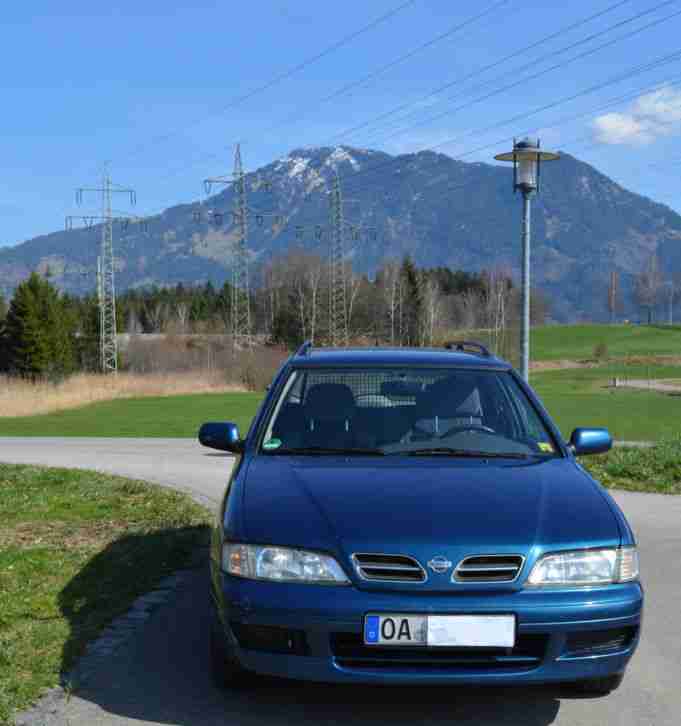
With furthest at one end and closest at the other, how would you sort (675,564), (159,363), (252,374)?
1. (159,363)
2. (252,374)
3. (675,564)

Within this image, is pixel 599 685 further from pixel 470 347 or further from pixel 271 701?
pixel 470 347

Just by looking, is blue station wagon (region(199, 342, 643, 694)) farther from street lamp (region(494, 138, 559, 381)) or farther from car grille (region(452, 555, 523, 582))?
street lamp (region(494, 138, 559, 381))

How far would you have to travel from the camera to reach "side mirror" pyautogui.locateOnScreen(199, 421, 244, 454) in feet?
20.7

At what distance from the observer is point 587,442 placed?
6.35 meters

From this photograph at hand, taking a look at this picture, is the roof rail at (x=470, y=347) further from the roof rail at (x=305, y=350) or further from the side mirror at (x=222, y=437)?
the side mirror at (x=222, y=437)

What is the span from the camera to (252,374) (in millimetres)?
55188

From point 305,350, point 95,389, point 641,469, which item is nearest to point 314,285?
point 95,389

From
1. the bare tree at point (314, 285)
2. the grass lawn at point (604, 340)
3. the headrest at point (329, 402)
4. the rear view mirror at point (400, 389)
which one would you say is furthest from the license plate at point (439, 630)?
the grass lawn at point (604, 340)

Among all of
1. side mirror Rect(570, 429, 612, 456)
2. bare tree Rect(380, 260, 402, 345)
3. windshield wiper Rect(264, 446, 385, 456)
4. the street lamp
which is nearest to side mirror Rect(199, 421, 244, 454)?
windshield wiper Rect(264, 446, 385, 456)

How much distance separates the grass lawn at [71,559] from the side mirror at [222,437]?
126 centimetres

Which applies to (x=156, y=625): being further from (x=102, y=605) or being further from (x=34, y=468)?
(x=34, y=468)

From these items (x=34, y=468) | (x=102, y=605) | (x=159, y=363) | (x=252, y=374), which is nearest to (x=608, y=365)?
(x=159, y=363)

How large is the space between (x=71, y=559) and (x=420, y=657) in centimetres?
450

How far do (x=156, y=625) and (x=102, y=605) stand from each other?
0.58m
